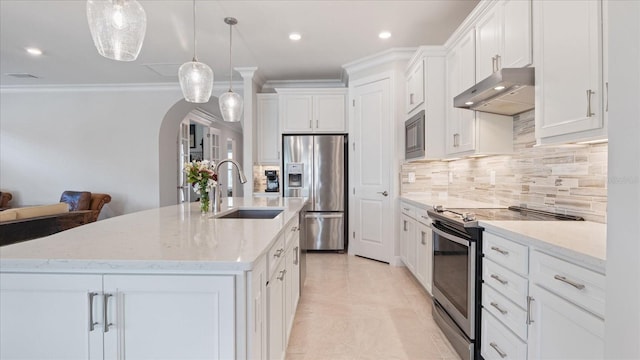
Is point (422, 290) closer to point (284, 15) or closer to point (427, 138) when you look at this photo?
point (427, 138)

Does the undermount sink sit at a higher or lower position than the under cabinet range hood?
lower

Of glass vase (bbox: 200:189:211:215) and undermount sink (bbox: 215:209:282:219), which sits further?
undermount sink (bbox: 215:209:282:219)

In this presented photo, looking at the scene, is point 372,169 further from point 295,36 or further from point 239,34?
point 239,34

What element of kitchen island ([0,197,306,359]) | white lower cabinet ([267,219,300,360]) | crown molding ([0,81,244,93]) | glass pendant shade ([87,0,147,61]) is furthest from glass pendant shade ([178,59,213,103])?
crown molding ([0,81,244,93])

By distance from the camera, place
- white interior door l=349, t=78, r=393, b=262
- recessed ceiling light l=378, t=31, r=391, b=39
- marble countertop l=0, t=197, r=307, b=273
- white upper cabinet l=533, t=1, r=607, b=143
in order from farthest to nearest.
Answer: white interior door l=349, t=78, r=393, b=262, recessed ceiling light l=378, t=31, r=391, b=39, white upper cabinet l=533, t=1, r=607, b=143, marble countertop l=0, t=197, r=307, b=273

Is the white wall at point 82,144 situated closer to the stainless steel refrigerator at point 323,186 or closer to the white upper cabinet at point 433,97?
the stainless steel refrigerator at point 323,186

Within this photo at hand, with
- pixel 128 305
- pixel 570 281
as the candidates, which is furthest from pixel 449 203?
pixel 128 305

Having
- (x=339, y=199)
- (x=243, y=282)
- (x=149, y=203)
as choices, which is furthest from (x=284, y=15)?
(x=149, y=203)

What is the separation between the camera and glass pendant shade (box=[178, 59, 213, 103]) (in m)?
2.49

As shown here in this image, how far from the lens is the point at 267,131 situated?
5191 millimetres

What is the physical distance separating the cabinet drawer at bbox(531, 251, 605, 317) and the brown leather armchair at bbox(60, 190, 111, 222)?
221 inches

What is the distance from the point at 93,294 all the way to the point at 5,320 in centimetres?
31

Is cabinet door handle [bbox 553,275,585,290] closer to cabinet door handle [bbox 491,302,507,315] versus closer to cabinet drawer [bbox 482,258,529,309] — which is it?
cabinet drawer [bbox 482,258,529,309]

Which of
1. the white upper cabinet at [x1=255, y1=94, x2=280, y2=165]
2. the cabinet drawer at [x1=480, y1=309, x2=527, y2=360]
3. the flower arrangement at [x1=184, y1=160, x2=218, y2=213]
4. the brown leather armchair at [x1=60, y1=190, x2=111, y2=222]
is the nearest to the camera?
the cabinet drawer at [x1=480, y1=309, x2=527, y2=360]
